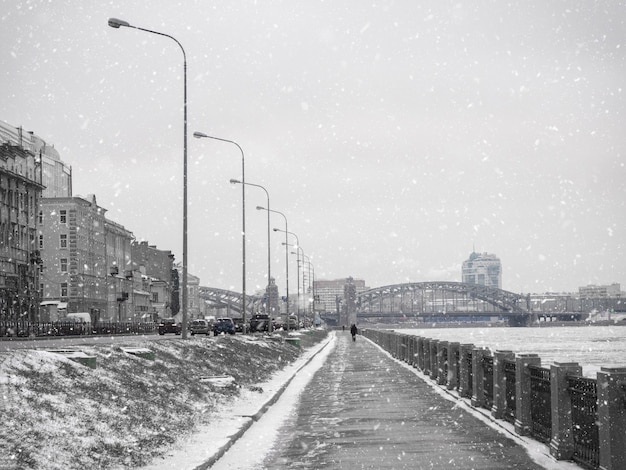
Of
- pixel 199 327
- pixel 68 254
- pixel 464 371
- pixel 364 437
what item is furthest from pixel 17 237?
pixel 364 437

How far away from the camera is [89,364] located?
15820 millimetres

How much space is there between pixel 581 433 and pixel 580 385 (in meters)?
0.60

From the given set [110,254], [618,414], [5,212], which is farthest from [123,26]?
[110,254]

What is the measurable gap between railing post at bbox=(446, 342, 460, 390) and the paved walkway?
515 millimetres

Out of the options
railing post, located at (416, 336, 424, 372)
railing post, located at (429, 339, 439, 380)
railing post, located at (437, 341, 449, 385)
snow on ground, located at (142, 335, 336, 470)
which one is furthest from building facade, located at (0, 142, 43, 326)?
snow on ground, located at (142, 335, 336, 470)

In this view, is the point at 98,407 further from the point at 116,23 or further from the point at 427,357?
the point at 116,23

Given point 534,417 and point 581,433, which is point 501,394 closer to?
point 534,417

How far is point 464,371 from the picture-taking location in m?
20.0

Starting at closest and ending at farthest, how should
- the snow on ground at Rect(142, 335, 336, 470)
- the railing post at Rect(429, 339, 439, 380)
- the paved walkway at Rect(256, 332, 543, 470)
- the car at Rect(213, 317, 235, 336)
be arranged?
1. the snow on ground at Rect(142, 335, 336, 470)
2. the paved walkway at Rect(256, 332, 543, 470)
3. the railing post at Rect(429, 339, 439, 380)
4. the car at Rect(213, 317, 235, 336)

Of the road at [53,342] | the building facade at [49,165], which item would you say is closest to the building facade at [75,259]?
the building facade at [49,165]

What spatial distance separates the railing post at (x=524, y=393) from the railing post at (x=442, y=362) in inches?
401

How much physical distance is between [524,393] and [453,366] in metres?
8.82

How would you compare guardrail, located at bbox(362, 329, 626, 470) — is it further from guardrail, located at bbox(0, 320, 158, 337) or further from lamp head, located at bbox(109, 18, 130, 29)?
Answer: guardrail, located at bbox(0, 320, 158, 337)

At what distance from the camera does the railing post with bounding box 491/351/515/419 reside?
15070 mm
